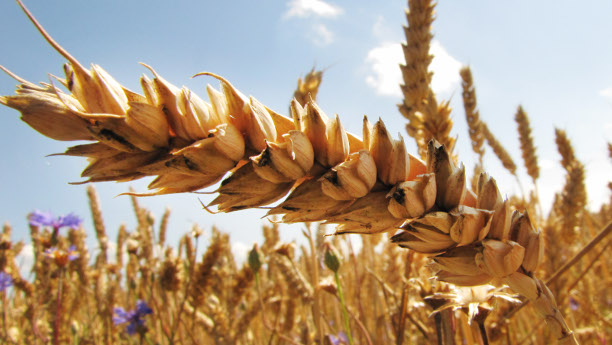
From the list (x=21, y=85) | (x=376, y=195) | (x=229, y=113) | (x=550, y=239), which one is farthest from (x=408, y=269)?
(x=550, y=239)

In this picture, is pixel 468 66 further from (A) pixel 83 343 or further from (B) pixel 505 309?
(A) pixel 83 343

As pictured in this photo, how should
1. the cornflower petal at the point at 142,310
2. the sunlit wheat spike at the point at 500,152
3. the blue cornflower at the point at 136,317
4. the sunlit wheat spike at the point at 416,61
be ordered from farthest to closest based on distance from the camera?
1. the sunlit wheat spike at the point at 500,152
2. the cornflower petal at the point at 142,310
3. the blue cornflower at the point at 136,317
4. the sunlit wheat spike at the point at 416,61

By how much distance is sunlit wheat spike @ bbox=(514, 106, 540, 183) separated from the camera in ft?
11.8

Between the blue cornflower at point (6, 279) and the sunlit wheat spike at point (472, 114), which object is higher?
the sunlit wheat spike at point (472, 114)

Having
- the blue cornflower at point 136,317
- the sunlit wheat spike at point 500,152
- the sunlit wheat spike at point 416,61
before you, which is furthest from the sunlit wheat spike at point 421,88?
the sunlit wheat spike at point 500,152

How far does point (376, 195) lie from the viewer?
576mm

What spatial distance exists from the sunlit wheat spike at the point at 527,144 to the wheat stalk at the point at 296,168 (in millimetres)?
3533

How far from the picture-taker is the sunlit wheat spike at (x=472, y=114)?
116 inches

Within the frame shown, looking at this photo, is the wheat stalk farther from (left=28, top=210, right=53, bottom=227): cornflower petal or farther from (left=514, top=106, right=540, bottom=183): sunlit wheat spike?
(left=514, top=106, right=540, bottom=183): sunlit wheat spike

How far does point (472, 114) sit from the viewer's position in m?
3.00

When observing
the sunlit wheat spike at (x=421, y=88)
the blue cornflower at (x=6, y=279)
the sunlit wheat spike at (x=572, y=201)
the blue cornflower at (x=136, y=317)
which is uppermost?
the sunlit wheat spike at (x=421, y=88)

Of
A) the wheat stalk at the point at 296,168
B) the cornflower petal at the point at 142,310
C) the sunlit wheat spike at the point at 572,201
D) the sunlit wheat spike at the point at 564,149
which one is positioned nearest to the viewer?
the wheat stalk at the point at 296,168


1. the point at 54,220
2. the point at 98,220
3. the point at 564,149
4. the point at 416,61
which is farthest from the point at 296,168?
the point at 98,220

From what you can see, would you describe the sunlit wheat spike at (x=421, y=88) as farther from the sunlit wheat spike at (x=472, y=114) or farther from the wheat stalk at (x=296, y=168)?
the sunlit wheat spike at (x=472, y=114)
